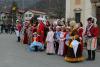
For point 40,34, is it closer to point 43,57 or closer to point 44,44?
point 44,44

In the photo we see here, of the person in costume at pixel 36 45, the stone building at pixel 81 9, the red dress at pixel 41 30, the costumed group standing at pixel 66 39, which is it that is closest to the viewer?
the costumed group standing at pixel 66 39

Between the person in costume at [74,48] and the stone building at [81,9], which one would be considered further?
the stone building at [81,9]

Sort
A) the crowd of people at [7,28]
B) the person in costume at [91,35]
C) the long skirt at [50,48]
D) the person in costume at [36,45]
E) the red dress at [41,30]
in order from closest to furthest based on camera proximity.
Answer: the person in costume at [91,35] < the long skirt at [50,48] < the person in costume at [36,45] < the red dress at [41,30] < the crowd of people at [7,28]

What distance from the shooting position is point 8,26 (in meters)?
42.9

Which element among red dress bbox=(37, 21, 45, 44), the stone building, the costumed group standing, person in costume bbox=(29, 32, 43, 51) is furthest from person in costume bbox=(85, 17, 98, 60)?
the stone building

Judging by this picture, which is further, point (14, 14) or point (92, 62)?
point (14, 14)

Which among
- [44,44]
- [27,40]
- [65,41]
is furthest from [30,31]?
[65,41]

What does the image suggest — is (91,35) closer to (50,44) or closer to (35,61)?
(35,61)

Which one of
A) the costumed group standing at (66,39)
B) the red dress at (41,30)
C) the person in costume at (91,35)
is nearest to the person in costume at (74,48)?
the costumed group standing at (66,39)

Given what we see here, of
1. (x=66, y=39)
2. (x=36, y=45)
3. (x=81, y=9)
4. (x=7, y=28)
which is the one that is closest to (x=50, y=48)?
(x=66, y=39)

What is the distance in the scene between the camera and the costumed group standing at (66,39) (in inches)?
557

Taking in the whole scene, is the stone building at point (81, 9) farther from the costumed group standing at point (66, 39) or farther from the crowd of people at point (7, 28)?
the crowd of people at point (7, 28)

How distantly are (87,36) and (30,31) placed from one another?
275 inches

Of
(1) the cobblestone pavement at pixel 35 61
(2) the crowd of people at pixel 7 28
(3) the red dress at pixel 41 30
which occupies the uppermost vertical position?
(3) the red dress at pixel 41 30
